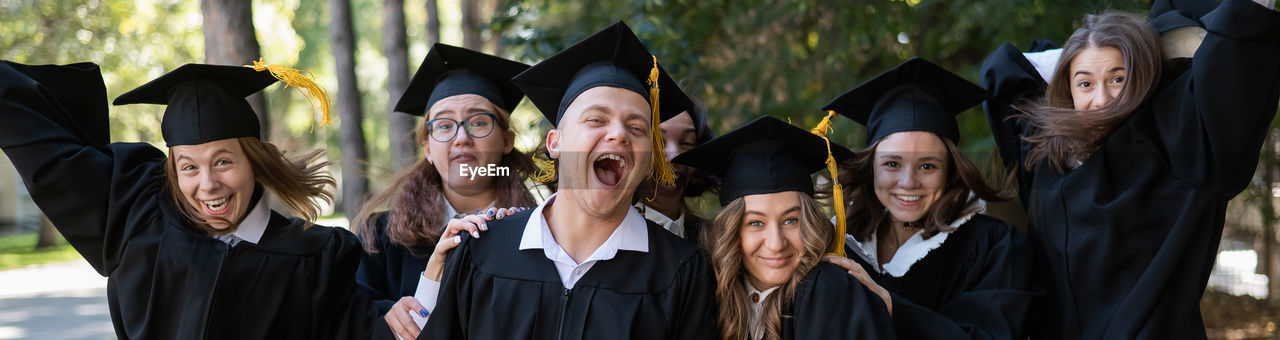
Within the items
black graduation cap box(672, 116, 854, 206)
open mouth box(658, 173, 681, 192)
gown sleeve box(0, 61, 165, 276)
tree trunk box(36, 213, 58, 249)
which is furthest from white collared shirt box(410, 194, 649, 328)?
tree trunk box(36, 213, 58, 249)

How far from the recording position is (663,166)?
3.25 metres

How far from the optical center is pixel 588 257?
10.2ft

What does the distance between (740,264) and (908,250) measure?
3.10 feet

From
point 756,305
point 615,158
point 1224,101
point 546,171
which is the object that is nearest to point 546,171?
point 546,171

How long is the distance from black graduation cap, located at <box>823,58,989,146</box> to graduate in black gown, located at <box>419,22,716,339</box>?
1171 mm

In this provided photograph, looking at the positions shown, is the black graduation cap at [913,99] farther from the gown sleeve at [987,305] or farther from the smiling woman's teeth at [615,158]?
the smiling woman's teeth at [615,158]

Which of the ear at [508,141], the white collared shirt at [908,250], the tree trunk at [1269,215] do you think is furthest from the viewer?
the tree trunk at [1269,215]

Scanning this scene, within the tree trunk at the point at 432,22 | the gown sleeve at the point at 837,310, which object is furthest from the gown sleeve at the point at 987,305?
the tree trunk at the point at 432,22

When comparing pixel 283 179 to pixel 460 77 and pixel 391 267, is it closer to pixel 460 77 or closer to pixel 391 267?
pixel 391 267

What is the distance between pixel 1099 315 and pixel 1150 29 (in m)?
1.15

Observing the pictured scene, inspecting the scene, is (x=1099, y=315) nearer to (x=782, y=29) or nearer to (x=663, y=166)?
(x=663, y=166)

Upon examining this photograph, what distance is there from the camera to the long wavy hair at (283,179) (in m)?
3.37

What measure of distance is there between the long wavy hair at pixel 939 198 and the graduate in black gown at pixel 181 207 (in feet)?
7.10

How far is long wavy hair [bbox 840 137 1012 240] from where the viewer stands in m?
3.84
